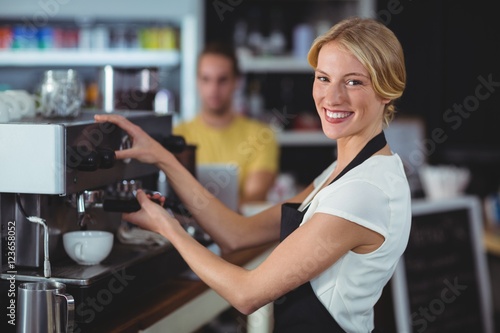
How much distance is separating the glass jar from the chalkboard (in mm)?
1668

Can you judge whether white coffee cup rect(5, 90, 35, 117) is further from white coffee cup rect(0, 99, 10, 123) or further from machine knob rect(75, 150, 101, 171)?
machine knob rect(75, 150, 101, 171)

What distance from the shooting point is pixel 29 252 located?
179cm

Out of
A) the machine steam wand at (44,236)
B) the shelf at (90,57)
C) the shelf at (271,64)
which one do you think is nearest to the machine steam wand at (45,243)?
the machine steam wand at (44,236)

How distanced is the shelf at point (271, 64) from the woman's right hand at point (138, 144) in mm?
3162

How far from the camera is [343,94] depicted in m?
1.69

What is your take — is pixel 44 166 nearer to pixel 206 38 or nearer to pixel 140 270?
pixel 140 270

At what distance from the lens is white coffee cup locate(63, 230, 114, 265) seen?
1843 mm

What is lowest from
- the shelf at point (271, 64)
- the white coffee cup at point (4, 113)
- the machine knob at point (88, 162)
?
the machine knob at point (88, 162)

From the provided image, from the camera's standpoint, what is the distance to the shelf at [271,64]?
5.14 m

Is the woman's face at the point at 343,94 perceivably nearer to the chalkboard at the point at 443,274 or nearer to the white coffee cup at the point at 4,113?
the white coffee cup at the point at 4,113

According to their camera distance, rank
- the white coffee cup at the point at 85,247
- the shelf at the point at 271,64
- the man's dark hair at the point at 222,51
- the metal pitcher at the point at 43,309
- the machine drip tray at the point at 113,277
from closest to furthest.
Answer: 1. the metal pitcher at the point at 43,309
2. the machine drip tray at the point at 113,277
3. the white coffee cup at the point at 85,247
4. the man's dark hair at the point at 222,51
5. the shelf at the point at 271,64

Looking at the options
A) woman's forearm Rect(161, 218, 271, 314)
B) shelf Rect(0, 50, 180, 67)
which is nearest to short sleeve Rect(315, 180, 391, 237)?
woman's forearm Rect(161, 218, 271, 314)

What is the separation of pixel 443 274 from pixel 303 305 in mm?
1850

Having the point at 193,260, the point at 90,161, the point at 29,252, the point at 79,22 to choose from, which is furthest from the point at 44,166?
the point at 79,22
